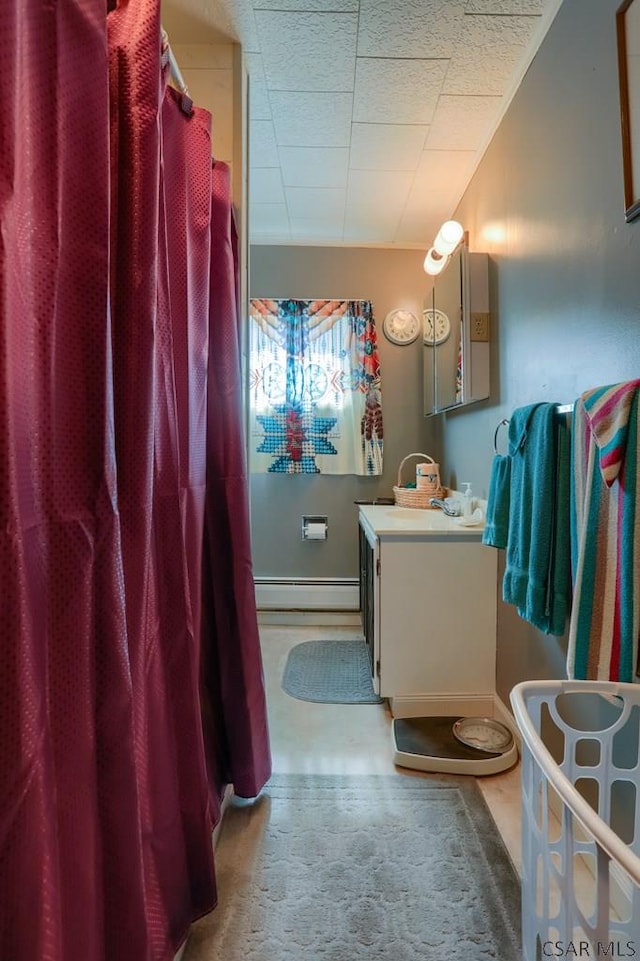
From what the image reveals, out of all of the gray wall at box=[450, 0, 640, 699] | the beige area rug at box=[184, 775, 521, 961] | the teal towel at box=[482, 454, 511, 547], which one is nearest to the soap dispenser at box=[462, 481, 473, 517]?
the gray wall at box=[450, 0, 640, 699]

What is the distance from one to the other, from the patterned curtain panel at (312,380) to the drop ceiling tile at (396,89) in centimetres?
121

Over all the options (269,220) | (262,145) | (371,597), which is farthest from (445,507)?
(269,220)

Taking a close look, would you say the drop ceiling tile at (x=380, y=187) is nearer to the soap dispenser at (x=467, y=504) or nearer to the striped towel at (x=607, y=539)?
the soap dispenser at (x=467, y=504)

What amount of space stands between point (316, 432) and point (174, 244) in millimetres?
2086

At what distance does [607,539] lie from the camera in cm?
99

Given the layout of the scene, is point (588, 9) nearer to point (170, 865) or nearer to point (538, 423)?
point (538, 423)

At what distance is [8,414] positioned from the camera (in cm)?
50

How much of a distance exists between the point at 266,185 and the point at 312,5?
987 millimetres

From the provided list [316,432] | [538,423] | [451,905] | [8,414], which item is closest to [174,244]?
[8,414]

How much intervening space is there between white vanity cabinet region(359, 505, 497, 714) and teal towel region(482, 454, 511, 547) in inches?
12.6

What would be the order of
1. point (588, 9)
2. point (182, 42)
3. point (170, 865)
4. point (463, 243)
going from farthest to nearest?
point (463, 243), point (182, 42), point (588, 9), point (170, 865)

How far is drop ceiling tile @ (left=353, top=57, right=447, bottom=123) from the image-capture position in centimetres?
160

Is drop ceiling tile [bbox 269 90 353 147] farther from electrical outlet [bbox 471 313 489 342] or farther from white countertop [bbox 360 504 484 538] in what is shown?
white countertop [bbox 360 504 484 538]

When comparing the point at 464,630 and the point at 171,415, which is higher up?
the point at 171,415
